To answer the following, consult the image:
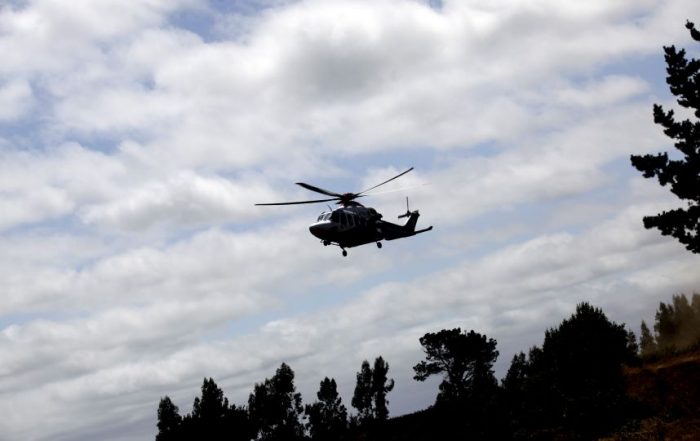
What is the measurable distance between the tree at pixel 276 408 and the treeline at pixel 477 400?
15 centimetres

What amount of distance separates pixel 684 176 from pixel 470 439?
26038mm

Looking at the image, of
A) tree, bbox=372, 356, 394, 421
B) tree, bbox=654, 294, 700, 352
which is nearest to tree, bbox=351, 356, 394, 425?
tree, bbox=372, 356, 394, 421

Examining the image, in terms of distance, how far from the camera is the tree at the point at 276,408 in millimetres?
109062

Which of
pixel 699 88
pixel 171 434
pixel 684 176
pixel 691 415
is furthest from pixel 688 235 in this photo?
pixel 171 434

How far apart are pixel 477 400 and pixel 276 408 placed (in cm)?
5174

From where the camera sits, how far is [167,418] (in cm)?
11275

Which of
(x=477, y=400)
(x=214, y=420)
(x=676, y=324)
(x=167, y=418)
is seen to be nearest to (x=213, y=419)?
(x=214, y=420)

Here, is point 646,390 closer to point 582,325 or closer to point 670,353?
point 670,353

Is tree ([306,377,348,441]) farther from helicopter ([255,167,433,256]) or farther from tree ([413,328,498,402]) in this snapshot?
helicopter ([255,167,433,256])

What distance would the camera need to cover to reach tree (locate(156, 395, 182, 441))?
10893 cm

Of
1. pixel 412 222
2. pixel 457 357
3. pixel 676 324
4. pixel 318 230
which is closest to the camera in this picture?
pixel 318 230

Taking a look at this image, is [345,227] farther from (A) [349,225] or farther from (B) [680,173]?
(B) [680,173]

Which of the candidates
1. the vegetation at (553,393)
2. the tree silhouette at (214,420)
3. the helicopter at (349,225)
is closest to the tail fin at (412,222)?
the helicopter at (349,225)

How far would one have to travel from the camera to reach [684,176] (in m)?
50.4
